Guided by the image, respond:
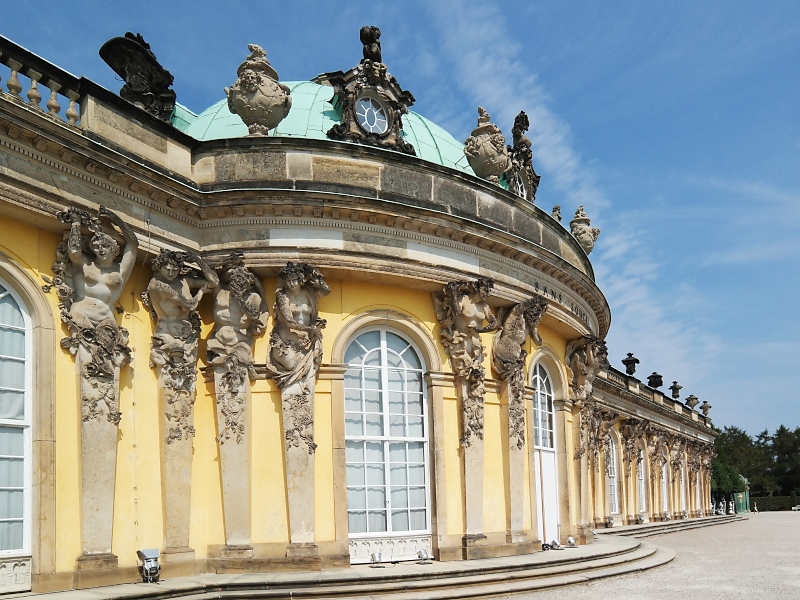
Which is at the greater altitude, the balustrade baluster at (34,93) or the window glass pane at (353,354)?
the balustrade baluster at (34,93)

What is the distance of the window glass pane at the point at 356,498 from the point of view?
14844 millimetres

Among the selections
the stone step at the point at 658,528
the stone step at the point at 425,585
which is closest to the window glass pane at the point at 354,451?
the stone step at the point at 425,585

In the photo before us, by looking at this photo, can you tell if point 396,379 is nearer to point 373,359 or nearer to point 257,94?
point 373,359

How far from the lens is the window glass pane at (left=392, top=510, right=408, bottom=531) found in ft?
49.7

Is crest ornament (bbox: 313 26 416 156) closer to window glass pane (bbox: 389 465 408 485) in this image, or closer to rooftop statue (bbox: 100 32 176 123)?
rooftop statue (bbox: 100 32 176 123)

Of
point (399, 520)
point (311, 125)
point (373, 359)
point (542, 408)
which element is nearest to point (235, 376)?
point (373, 359)

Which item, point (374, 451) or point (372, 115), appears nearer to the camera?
point (374, 451)

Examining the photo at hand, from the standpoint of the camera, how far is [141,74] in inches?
595

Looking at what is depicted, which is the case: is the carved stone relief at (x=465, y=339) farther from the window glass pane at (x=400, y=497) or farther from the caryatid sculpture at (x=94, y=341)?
the caryatid sculpture at (x=94, y=341)

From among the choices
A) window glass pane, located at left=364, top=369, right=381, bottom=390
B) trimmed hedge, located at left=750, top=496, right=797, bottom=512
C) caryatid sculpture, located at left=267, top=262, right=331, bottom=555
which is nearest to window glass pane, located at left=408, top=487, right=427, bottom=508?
window glass pane, located at left=364, top=369, right=381, bottom=390

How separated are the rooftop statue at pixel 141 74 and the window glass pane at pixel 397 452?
6.92m

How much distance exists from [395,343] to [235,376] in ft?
10.5

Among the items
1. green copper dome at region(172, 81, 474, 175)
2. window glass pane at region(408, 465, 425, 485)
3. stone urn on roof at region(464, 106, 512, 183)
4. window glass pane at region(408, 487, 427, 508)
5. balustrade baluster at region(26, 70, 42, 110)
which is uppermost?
green copper dome at region(172, 81, 474, 175)

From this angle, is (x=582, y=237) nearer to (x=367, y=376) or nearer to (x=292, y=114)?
(x=292, y=114)
